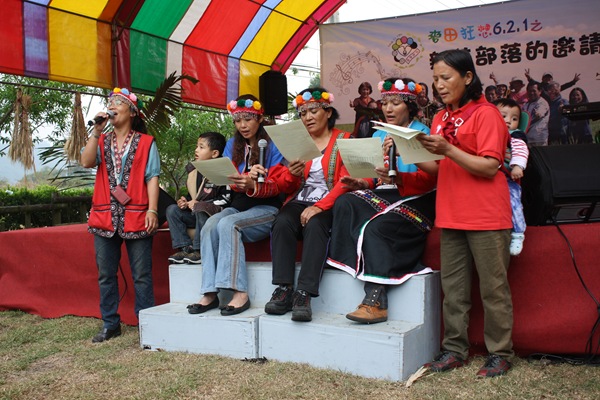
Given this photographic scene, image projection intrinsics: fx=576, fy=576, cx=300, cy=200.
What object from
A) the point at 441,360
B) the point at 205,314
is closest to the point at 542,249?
the point at 441,360

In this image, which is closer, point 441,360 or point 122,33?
point 441,360

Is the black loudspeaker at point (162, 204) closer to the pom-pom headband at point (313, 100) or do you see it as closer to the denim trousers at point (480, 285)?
the pom-pom headband at point (313, 100)

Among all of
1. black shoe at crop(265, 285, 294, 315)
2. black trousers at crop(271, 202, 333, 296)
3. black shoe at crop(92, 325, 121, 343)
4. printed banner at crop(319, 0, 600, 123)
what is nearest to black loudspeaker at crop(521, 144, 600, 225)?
black trousers at crop(271, 202, 333, 296)

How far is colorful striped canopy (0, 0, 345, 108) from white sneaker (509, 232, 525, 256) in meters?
4.38

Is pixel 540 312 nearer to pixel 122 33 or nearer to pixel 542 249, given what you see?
pixel 542 249

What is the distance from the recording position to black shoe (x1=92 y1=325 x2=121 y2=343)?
3.64 m

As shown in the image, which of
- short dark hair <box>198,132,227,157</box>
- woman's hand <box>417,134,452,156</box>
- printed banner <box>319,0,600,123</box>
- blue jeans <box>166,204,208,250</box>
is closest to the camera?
woman's hand <box>417,134,452,156</box>

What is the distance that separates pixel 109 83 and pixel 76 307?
96.3 inches

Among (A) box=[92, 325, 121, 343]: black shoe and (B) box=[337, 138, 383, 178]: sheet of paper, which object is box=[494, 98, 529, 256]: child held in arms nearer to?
(B) box=[337, 138, 383, 178]: sheet of paper

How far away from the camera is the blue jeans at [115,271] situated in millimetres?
3660

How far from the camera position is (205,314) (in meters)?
3.24

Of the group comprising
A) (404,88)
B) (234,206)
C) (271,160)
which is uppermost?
(404,88)

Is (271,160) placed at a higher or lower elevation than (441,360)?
higher

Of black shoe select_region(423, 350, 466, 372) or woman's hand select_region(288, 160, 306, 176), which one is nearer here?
black shoe select_region(423, 350, 466, 372)
